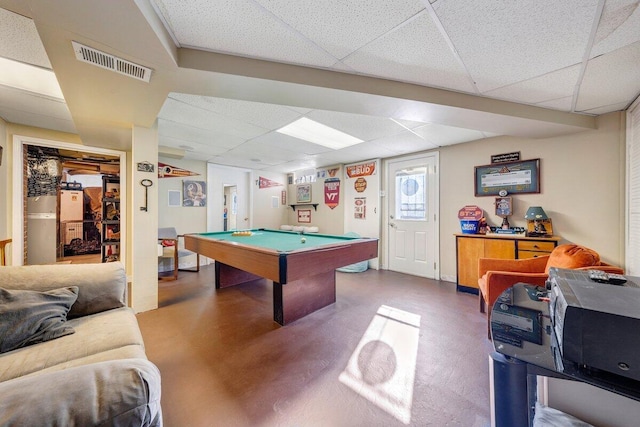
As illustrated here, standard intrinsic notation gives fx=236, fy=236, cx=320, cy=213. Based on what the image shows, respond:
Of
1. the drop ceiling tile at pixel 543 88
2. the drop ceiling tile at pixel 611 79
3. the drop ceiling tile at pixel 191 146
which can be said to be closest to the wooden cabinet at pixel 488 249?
the drop ceiling tile at pixel 611 79

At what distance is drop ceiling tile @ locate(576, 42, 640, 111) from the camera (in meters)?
1.62

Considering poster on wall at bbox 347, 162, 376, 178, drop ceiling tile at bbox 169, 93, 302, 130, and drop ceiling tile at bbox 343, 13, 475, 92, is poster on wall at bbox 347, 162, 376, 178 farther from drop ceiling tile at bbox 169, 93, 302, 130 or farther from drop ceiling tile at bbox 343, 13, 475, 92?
drop ceiling tile at bbox 343, 13, 475, 92

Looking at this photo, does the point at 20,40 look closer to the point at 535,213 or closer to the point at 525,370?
the point at 525,370

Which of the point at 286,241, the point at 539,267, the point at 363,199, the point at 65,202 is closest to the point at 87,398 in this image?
the point at 286,241

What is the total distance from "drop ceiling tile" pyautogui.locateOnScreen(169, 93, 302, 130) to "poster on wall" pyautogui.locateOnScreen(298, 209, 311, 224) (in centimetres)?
337

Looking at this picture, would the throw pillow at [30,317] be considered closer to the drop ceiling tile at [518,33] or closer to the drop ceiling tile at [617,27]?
the drop ceiling tile at [518,33]

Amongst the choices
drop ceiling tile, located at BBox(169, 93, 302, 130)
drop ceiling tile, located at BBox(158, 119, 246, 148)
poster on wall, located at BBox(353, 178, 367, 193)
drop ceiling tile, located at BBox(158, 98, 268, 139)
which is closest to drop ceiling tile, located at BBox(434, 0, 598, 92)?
drop ceiling tile, located at BBox(169, 93, 302, 130)

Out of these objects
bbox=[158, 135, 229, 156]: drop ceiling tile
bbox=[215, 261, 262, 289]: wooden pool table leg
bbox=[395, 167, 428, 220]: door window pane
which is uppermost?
bbox=[158, 135, 229, 156]: drop ceiling tile

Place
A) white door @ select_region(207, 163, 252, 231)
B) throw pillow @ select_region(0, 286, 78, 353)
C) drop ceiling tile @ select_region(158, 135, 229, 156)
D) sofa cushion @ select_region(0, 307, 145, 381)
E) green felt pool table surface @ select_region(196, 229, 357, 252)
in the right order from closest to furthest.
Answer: sofa cushion @ select_region(0, 307, 145, 381) < throw pillow @ select_region(0, 286, 78, 353) < green felt pool table surface @ select_region(196, 229, 357, 252) < drop ceiling tile @ select_region(158, 135, 229, 156) < white door @ select_region(207, 163, 252, 231)

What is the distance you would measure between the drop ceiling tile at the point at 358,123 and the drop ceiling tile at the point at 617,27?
1.66m

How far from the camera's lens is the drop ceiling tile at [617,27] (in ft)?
4.03

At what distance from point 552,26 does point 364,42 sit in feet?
3.49

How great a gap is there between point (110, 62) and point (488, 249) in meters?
4.20

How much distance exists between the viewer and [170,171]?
15.2ft
